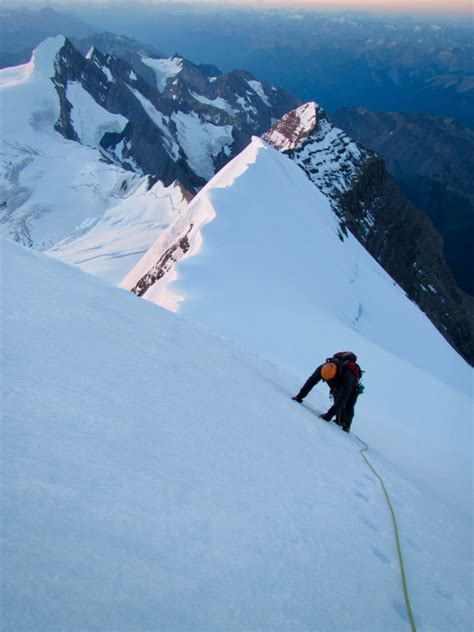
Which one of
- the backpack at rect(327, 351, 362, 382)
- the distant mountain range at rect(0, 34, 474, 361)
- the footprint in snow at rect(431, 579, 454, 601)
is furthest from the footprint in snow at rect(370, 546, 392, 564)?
the distant mountain range at rect(0, 34, 474, 361)

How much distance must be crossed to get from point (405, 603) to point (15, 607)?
3.10m

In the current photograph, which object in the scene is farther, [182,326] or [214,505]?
[182,326]

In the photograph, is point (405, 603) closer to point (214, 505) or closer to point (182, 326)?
point (214, 505)

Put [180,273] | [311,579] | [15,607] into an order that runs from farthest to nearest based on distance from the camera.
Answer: [180,273], [311,579], [15,607]

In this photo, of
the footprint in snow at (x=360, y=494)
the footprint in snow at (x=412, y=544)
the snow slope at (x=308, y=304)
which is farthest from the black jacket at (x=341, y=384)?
the footprint in snow at (x=412, y=544)

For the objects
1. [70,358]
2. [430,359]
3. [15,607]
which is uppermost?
[430,359]

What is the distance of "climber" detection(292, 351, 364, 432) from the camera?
267 inches

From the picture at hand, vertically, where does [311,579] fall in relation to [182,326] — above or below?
below

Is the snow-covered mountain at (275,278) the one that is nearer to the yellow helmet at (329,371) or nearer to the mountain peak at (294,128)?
the yellow helmet at (329,371)

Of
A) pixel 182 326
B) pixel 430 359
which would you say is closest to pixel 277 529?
pixel 182 326

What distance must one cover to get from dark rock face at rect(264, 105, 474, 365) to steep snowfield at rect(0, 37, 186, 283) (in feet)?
51.2

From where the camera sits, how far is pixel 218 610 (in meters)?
2.51

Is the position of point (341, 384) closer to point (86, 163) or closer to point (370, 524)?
point (370, 524)

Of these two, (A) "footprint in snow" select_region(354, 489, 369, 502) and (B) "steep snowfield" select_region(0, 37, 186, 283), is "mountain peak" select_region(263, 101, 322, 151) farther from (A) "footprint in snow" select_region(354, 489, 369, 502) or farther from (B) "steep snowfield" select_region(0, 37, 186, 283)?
(A) "footprint in snow" select_region(354, 489, 369, 502)
